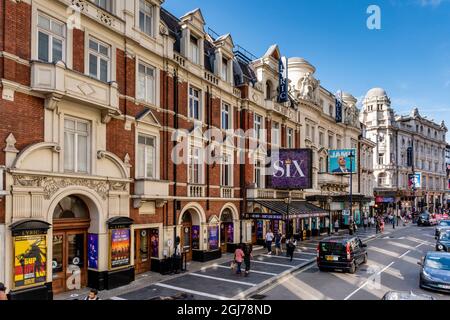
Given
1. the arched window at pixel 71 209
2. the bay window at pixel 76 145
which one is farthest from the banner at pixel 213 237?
the bay window at pixel 76 145

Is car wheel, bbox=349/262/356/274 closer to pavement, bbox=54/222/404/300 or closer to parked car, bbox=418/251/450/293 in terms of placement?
pavement, bbox=54/222/404/300

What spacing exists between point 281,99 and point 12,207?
23080 millimetres

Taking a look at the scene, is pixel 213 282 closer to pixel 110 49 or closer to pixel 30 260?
pixel 30 260

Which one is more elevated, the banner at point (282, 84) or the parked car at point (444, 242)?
the banner at point (282, 84)

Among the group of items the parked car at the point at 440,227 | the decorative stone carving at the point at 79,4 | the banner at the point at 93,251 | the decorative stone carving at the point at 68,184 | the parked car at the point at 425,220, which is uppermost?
the decorative stone carving at the point at 79,4

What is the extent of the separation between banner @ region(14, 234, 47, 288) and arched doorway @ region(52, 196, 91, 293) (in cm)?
125

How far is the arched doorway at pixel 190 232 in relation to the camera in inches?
816

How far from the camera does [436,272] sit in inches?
552

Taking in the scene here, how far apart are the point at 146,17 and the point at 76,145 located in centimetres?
829

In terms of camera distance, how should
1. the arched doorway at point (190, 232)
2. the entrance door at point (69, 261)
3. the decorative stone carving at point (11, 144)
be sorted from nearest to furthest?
the decorative stone carving at point (11, 144)
the entrance door at point (69, 261)
the arched doorway at point (190, 232)

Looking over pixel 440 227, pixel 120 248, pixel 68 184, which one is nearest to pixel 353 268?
pixel 120 248

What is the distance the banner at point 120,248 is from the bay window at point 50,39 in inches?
300

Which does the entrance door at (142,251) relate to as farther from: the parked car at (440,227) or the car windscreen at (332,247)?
the parked car at (440,227)

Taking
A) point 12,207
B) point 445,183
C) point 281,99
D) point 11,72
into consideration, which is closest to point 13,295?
point 12,207
